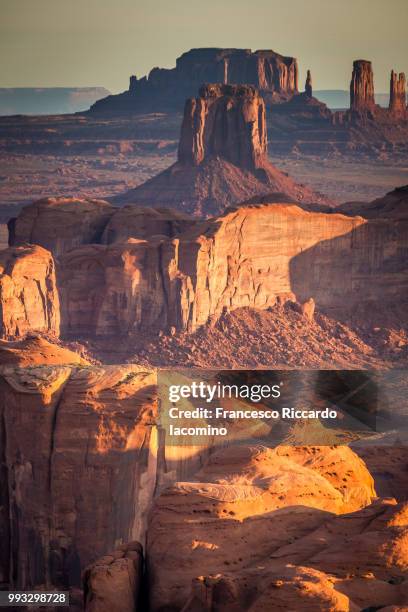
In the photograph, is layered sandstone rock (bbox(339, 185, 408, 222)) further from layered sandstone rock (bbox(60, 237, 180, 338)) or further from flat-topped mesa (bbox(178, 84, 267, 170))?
flat-topped mesa (bbox(178, 84, 267, 170))

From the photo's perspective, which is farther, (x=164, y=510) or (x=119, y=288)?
(x=119, y=288)

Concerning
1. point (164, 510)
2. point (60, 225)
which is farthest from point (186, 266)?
point (164, 510)

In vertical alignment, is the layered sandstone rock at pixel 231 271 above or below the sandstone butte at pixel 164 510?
below

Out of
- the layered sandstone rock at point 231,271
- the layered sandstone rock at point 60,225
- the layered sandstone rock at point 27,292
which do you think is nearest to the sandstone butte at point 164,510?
the layered sandstone rock at point 27,292

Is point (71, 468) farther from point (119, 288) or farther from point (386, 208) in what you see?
point (386, 208)

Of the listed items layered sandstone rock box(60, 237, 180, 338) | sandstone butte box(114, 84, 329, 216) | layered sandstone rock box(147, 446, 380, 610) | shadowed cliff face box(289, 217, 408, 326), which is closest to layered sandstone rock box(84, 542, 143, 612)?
layered sandstone rock box(147, 446, 380, 610)

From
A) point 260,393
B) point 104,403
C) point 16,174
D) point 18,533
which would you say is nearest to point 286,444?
point 260,393

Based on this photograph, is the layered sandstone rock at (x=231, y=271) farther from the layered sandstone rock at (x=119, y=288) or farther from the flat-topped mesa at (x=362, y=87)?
the flat-topped mesa at (x=362, y=87)
